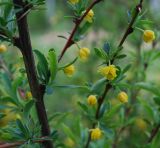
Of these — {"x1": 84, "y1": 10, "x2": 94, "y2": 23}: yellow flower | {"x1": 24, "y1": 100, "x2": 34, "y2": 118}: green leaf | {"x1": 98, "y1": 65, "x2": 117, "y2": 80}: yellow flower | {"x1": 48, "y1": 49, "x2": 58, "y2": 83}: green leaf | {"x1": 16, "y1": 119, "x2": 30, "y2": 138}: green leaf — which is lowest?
{"x1": 16, "y1": 119, "x2": 30, "y2": 138}: green leaf

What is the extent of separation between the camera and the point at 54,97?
3.22 meters

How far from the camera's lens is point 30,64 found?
994 millimetres

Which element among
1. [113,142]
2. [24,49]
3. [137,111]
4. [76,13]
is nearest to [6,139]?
[24,49]

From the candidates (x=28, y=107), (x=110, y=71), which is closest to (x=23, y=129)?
(x=28, y=107)

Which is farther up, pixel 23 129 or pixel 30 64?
pixel 30 64

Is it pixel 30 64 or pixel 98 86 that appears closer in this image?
pixel 30 64

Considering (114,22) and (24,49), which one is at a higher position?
(24,49)

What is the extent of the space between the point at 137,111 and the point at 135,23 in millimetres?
1252

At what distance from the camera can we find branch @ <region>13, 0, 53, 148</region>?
0.95 meters

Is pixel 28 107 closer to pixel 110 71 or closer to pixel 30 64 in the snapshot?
pixel 30 64

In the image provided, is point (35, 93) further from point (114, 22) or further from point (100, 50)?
point (114, 22)

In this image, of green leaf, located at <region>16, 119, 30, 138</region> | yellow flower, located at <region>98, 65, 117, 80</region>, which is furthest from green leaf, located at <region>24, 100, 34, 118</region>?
yellow flower, located at <region>98, 65, 117, 80</region>

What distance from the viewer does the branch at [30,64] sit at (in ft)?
3.11

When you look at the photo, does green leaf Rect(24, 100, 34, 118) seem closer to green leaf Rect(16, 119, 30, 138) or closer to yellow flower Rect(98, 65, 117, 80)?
green leaf Rect(16, 119, 30, 138)
